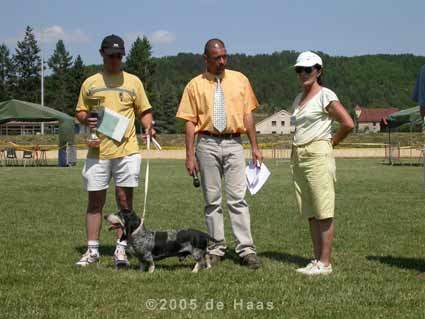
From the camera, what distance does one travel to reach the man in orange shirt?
607 cm

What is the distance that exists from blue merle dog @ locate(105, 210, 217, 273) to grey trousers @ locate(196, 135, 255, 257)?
0.38 metres

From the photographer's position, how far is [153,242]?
19.0 feet

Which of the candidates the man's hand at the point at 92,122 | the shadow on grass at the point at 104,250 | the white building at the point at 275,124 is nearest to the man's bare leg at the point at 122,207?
the man's hand at the point at 92,122

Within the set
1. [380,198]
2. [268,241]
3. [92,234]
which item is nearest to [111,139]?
[92,234]

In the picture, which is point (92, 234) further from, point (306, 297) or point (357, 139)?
point (357, 139)

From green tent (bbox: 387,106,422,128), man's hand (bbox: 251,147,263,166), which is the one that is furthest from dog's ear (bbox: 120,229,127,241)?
green tent (bbox: 387,106,422,128)

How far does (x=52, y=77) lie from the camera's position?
105m

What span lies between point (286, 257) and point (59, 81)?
3927 inches

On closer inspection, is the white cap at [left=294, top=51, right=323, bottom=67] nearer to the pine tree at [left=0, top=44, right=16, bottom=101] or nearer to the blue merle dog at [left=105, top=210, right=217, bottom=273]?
the blue merle dog at [left=105, top=210, right=217, bottom=273]

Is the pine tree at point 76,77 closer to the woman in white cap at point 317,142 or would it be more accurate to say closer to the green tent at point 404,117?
the green tent at point 404,117

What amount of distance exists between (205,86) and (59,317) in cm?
257

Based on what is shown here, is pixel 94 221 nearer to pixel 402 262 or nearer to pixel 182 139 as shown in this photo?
pixel 402 262

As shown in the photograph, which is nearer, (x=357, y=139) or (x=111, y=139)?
(x=111, y=139)

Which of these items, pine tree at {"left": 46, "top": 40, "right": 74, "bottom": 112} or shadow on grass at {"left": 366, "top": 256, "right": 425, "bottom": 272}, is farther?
pine tree at {"left": 46, "top": 40, "right": 74, "bottom": 112}
